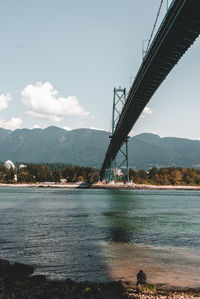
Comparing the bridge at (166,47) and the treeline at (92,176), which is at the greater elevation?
the bridge at (166,47)

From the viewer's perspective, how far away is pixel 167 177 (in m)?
129

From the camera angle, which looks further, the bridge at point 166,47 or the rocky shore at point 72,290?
the bridge at point 166,47

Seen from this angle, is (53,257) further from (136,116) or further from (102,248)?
(136,116)

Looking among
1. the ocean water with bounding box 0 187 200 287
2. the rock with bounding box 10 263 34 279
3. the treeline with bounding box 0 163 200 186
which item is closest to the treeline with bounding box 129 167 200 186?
the treeline with bounding box 0 163 200 186

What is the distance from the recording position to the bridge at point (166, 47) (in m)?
17.2

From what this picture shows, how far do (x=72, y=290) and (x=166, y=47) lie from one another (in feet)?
61.4

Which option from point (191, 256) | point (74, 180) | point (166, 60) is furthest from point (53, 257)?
point (74, 180)

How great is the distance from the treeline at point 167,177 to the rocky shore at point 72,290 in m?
115

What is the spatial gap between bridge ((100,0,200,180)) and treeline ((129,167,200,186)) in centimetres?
9126

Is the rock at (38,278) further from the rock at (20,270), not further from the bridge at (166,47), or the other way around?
the bridge at (166,47)

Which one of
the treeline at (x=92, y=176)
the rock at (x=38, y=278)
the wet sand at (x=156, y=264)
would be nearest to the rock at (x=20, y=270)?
the rock at (x=38, y=278)

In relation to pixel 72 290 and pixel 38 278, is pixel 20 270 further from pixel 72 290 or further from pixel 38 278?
pixel 72 290

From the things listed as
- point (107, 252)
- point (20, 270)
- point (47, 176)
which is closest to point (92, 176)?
point (47, 176)

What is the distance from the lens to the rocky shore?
722 centimetres
